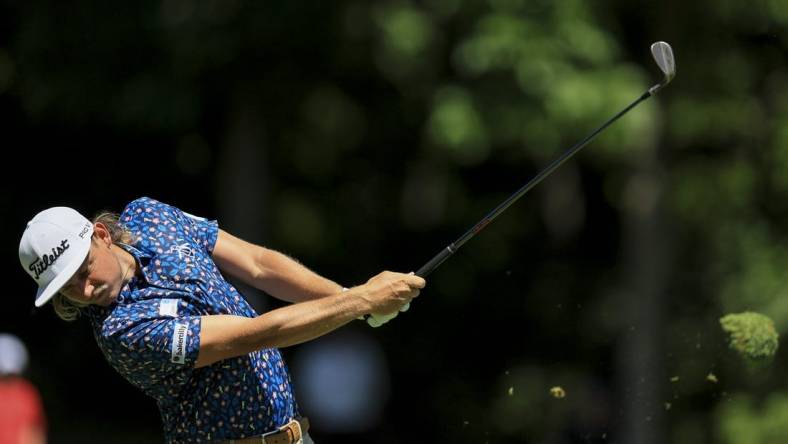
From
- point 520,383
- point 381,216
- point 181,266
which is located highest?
point 381,216

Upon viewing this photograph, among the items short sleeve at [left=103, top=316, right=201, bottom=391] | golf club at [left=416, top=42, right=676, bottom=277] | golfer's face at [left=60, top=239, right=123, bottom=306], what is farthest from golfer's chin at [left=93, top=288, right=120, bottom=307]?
golf club at [left=416, top=42, right=676, bottom=277]

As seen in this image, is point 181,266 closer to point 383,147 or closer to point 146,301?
point 146,301

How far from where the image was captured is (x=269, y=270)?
4836mm

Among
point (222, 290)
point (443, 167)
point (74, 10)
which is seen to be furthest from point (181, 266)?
point (443, 167)

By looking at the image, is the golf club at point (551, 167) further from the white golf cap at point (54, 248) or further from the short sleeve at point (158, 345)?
the white golf cap at point (54, 248)

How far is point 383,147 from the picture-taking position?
44.0 feet

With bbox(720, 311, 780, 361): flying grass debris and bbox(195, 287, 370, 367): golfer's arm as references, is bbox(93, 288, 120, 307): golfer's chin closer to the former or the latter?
bbox(195, 287, 370, 367): golfer's arm

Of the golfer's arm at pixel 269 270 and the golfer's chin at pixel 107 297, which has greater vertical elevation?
the golfer's arm at pixel 269 270

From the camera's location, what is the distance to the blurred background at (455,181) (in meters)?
10.2

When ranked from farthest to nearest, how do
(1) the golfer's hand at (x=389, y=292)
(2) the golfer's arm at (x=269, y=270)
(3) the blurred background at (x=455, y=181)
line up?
(3) the blurred background at (x=455, y=181) < (2) the golfer's arm at (x=269, y=270) < (1) the golfer's hand at (x=389, y=292)

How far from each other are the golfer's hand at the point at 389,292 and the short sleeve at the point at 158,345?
54 cm

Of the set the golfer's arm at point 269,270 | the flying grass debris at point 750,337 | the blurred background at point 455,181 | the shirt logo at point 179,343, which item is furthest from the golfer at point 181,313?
the blurred background at point 455,181

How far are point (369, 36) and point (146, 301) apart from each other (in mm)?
6878

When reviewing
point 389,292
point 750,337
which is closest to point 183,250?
point 389,292
